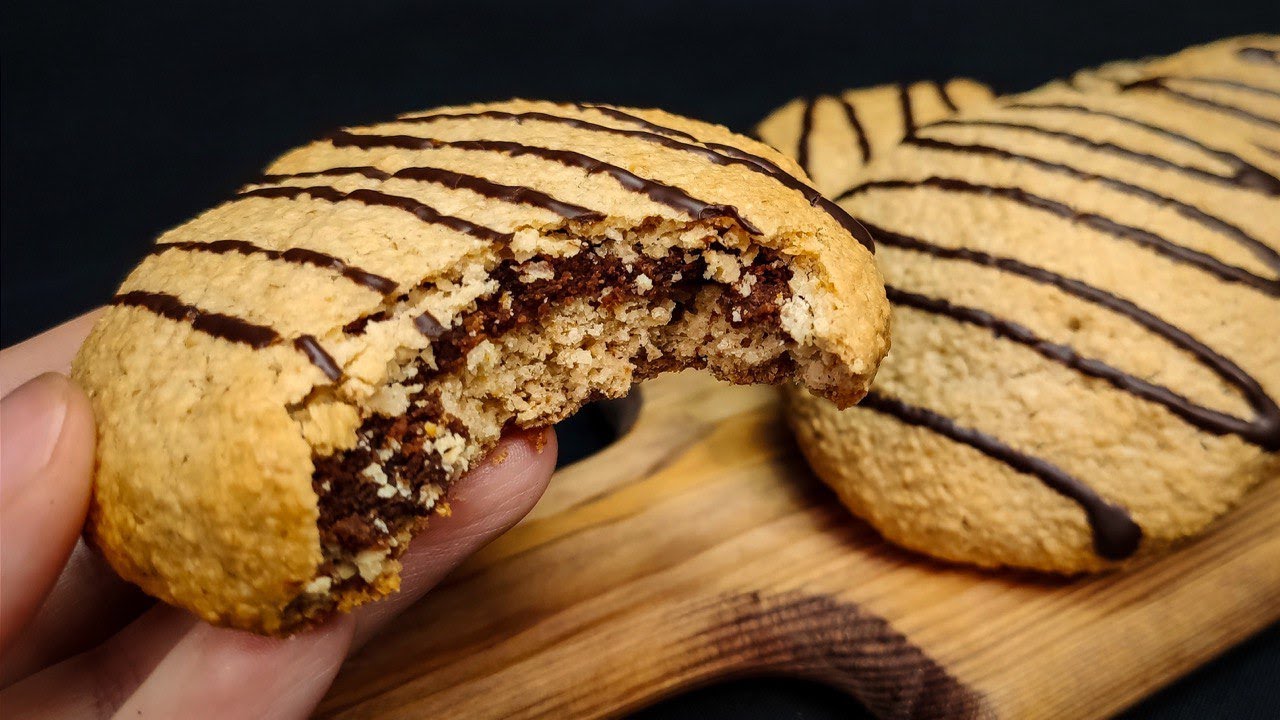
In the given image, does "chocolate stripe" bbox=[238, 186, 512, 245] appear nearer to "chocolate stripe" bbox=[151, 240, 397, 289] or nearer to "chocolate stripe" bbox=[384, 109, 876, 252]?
"chocolate stripe" bbox=[151, 240, 397, 289]

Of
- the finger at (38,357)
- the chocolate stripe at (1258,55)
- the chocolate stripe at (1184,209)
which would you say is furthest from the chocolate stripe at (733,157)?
the chocolate stripe at (1258,55)

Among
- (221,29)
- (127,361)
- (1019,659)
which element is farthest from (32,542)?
(221,29)

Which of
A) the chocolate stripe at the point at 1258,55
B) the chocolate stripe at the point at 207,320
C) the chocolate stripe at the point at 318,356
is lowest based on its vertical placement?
the chocolate stripe at the point at 318,356

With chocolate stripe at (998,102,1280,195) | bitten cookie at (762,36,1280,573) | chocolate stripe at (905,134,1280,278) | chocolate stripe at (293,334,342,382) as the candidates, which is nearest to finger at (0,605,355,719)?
chocolate stripe at (293,334,342,382)

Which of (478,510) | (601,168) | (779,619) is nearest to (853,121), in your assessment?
(779,619)

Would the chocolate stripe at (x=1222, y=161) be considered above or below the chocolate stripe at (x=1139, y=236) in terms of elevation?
above

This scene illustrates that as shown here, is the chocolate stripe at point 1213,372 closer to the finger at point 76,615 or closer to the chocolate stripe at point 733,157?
the chocolate stripe at point 733,157

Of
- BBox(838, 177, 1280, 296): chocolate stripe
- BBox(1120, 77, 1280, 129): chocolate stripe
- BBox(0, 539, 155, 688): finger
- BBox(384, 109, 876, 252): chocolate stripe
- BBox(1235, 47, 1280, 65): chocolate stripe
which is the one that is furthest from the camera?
BBox(1235, 47, 1280, 65): chocolate stripe
